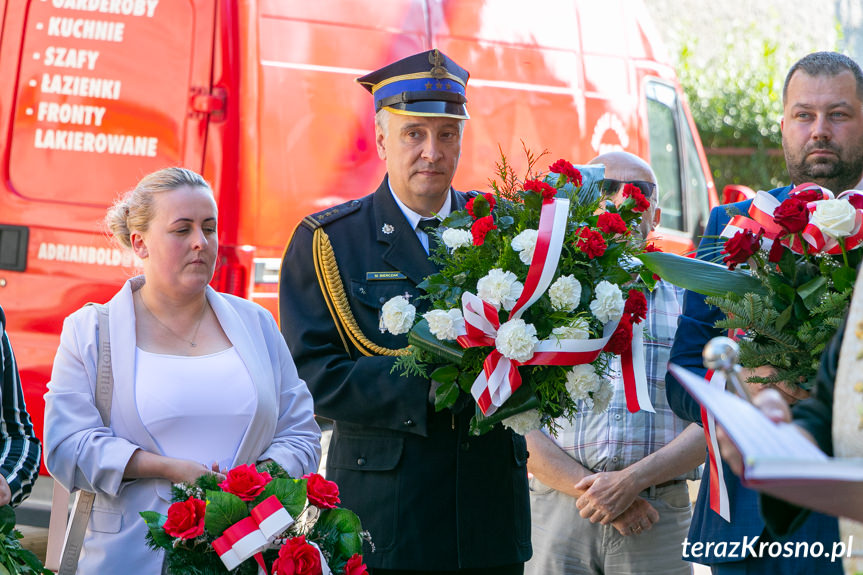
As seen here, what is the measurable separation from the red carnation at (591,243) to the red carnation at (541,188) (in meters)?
0.14

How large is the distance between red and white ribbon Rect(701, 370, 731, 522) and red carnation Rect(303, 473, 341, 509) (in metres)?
0.94

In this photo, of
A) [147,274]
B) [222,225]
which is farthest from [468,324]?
[222,225]

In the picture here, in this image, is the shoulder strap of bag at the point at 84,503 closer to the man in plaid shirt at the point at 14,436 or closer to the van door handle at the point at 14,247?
the man in plaid shirt at the point at 14,436

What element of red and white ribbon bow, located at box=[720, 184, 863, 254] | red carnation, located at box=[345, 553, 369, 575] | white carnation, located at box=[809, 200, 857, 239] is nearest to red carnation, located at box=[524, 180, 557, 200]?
red and white ribbon bow, located at box=[720, 184, 863, 254]

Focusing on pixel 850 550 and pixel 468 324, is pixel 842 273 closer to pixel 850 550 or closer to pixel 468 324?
pixel 850 550

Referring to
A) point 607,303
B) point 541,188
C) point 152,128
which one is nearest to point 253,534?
point 607,303

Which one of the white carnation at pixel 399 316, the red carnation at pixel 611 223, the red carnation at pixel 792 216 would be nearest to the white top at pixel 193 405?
the white carnation at pixel 399 316

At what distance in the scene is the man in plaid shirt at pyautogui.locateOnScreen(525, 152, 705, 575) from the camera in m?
3.60

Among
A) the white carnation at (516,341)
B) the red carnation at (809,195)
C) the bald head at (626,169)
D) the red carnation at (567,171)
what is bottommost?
the white carnation at (516,341)

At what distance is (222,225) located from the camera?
495 centimetres

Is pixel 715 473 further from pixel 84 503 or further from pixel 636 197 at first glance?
pixel 84 503

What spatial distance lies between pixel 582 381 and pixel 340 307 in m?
0.86

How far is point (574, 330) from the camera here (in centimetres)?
268

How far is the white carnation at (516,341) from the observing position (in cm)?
263
